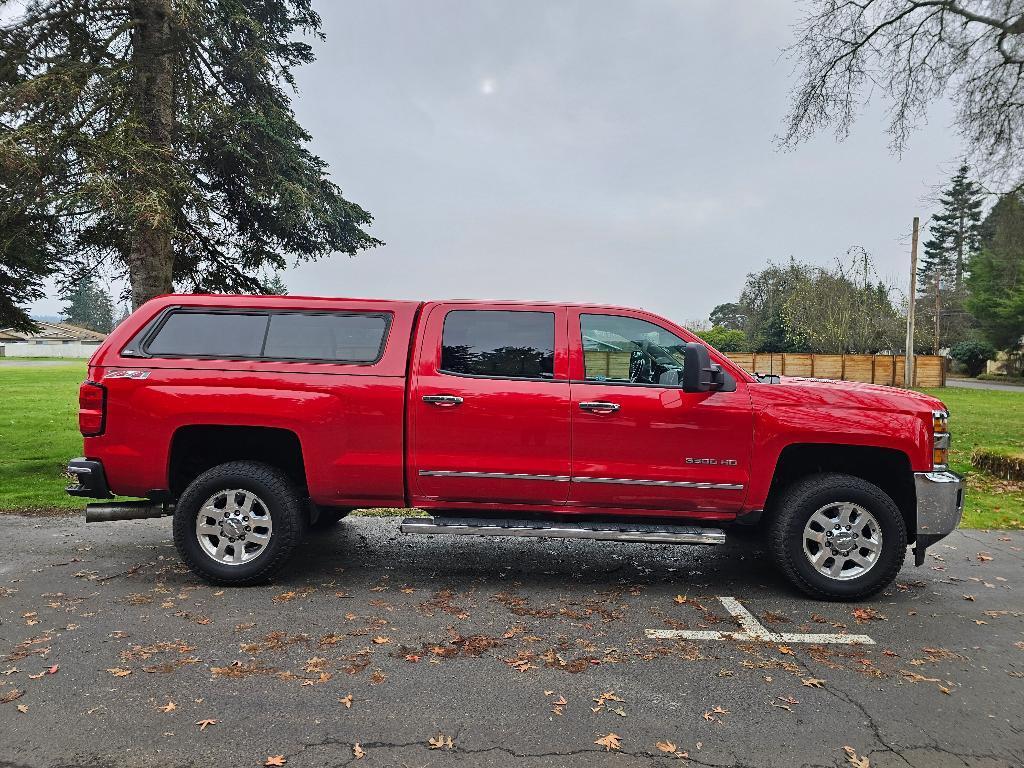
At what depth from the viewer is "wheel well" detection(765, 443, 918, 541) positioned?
14.8ft

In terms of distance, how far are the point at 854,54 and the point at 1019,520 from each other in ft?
33.1

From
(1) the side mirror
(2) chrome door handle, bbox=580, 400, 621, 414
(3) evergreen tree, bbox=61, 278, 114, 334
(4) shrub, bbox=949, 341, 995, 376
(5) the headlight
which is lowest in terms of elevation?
(5) the headlight

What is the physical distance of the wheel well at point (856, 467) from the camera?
4500 millimetres

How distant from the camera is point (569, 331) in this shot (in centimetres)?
460

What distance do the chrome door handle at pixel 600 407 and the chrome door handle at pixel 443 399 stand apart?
88cm

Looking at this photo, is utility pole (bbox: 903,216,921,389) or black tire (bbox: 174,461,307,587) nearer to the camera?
black tire (bbox: 174,461,307,587)

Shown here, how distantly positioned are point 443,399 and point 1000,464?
8.47m

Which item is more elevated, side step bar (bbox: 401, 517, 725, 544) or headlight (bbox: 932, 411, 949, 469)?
headlight (bbox: 932, 411, 949, 469)

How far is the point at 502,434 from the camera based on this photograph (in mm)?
4418

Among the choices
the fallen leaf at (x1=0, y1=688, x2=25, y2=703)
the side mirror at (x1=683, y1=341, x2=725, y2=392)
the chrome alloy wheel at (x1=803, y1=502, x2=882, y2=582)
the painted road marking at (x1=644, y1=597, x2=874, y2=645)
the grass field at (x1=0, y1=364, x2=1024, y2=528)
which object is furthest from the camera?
the grass field at (x1=0, y1=364, x2=1024, y2=528)

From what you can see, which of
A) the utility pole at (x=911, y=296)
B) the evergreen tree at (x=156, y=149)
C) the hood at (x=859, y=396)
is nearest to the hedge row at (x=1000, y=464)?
the hood at (x=859, y=396)

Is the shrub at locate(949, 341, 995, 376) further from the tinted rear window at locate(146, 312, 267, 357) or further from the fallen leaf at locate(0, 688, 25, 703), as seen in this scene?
the fallen leaf at locate(0, 688, 25, 703)

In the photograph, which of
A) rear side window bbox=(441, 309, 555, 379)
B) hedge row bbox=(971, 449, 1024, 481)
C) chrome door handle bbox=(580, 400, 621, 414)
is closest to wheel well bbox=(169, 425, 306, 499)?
rear side window bbox=(441, 309, 555, 379)

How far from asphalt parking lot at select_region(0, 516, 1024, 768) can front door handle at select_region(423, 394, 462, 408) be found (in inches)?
53.3
